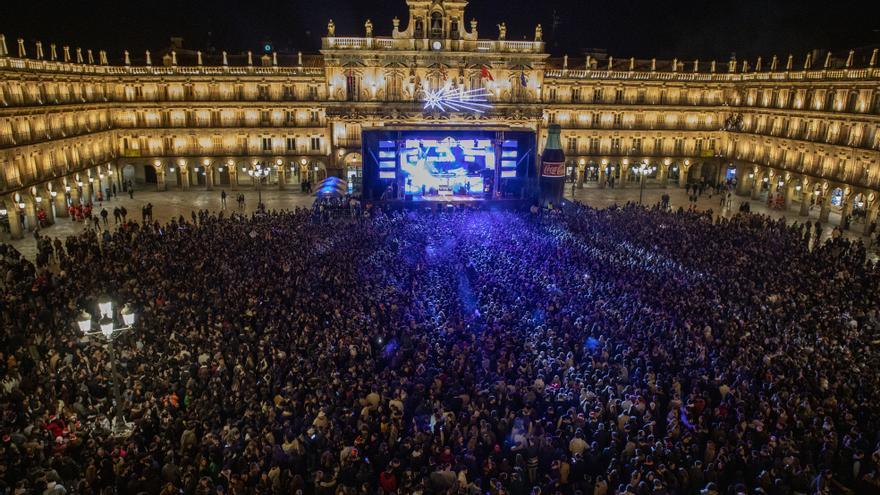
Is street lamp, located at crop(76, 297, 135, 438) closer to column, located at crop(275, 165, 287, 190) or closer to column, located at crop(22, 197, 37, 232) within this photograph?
column, located at crop(22, 197, 37, 232)

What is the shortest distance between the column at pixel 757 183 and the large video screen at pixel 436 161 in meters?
22.4

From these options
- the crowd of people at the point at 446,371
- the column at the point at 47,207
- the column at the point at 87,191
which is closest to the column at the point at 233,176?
the column at the point at 87,191

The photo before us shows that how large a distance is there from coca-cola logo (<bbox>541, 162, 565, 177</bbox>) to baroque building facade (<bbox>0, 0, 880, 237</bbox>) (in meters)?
9.63

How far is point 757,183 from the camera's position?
5191 centimetres

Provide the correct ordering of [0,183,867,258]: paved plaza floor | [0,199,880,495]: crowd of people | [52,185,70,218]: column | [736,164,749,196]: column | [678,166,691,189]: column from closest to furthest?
[0,199,880,495]: crowd of people < [52,185,70,218]: column < [0,183,867,258]: paved plaza floor < [736,164,749,196]: column < [678,166,691,189]: column

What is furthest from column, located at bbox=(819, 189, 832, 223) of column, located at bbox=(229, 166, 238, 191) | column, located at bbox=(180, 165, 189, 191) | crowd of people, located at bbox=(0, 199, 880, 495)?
column, located at bbox=(180, 165, 189, 191)

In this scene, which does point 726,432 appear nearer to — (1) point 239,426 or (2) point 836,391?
(2) point 836,391

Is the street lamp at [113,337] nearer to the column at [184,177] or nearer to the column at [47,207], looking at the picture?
the column at [47,207]

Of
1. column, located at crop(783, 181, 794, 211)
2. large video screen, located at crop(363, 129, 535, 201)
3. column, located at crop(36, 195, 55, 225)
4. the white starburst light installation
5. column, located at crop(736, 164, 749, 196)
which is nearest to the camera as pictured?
column, located at crop(36, 195, 55, 225)

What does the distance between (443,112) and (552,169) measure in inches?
539

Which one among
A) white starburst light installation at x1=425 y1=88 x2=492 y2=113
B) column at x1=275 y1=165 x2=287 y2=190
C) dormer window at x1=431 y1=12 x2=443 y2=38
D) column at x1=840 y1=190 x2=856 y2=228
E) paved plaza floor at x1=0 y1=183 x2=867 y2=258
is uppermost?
dormer window at x1=431 y1=12 x2=443 y2=38

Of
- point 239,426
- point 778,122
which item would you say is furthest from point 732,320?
point 778,122

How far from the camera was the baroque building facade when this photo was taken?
140ft

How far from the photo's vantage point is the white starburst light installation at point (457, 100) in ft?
168
